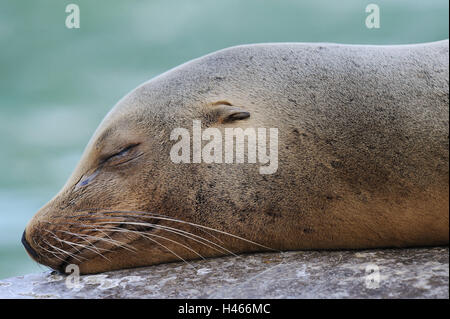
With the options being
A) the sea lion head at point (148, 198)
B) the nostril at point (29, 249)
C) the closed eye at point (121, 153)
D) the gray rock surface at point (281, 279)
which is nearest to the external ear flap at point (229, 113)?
the sea lion head at point (148, 198)

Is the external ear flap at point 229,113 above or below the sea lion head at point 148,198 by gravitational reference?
above

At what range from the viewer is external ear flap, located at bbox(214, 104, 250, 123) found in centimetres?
307

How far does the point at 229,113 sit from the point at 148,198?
737 mm

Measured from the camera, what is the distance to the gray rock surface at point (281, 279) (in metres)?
2.31

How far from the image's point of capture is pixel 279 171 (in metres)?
2.95

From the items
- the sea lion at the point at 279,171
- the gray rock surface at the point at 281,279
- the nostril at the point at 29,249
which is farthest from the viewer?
the nostril at the point at 29,249

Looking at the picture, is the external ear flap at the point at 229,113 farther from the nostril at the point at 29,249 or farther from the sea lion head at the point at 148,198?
the nostril at the point at 29,249

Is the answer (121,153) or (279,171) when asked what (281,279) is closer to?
(279,171)

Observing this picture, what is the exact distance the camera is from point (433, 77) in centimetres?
292

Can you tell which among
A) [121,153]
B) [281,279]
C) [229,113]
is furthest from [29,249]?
[281,279]
